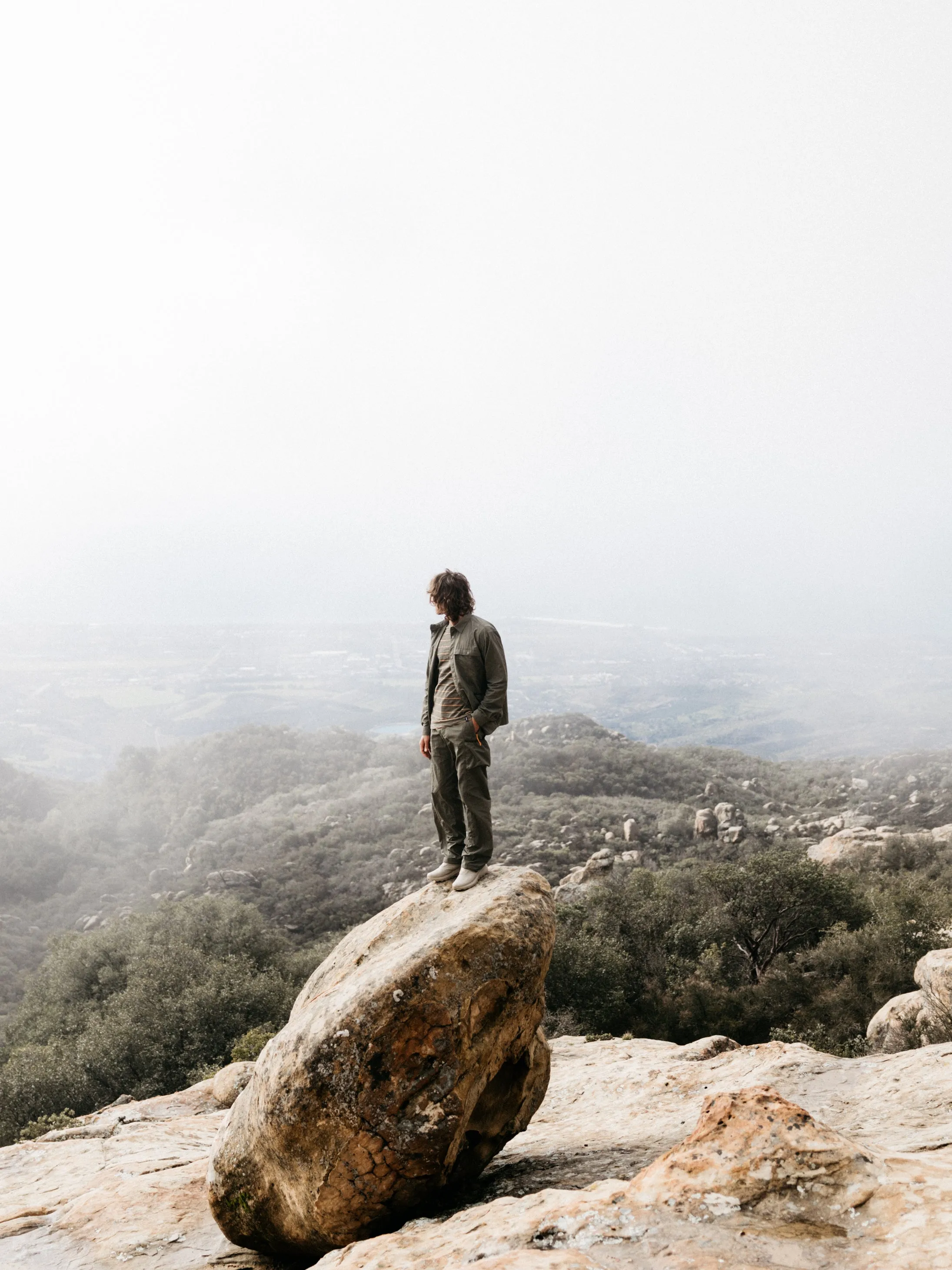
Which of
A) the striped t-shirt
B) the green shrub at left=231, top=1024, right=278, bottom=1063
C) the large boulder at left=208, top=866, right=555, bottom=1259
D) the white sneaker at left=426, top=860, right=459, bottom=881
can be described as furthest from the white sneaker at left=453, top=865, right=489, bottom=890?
the green shrub at left=231, top=1024, right=278, bottom=1063

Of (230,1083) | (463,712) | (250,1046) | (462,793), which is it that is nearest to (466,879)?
(462,793)

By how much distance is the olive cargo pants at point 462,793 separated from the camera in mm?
7094

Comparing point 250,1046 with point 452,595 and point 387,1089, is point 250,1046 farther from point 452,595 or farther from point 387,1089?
point 452,595

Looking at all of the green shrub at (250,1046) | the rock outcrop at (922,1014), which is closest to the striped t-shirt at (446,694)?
the rock outcrop at (922,1014)

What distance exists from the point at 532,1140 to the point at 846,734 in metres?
114

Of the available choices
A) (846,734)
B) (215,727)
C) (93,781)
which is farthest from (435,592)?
(215,727)

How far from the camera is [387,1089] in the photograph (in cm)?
529

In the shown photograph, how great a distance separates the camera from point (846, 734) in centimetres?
10669

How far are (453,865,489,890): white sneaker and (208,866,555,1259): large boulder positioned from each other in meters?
0.56

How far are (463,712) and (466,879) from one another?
1755 millimetres

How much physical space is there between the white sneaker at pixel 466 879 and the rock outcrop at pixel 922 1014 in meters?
11.5

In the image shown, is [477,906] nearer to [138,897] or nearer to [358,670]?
[138,897]

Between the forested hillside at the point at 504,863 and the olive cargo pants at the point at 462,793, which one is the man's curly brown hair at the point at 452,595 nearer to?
the olive cargo pants at the point at 462,793

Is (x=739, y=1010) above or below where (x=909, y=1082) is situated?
below
